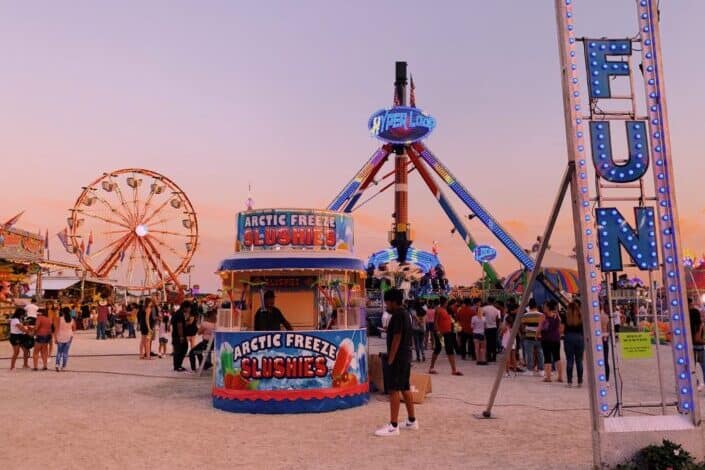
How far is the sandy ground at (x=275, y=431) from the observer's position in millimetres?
6336

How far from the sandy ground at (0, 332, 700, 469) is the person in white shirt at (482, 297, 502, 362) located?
3377 millimetres

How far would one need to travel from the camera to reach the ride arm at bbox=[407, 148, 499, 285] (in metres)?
39.2

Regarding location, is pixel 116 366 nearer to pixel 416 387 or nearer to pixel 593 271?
pixel 416 387

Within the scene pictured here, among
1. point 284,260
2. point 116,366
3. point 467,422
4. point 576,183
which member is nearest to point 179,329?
point 116,366

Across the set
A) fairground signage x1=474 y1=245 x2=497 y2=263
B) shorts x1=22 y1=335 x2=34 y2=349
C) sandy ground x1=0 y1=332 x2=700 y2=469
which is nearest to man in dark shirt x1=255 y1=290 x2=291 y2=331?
sandy ground x1=0 y1=332 x2=700 y2=469

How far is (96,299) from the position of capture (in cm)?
4459

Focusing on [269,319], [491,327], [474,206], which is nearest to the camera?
[269,319]

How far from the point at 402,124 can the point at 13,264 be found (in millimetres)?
22830

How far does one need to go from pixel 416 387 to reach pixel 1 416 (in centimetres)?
612

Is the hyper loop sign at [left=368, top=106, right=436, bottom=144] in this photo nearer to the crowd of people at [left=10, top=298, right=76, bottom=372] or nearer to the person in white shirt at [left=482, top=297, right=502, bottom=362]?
the person in white shirt at [left=482, top=297, right=502, bottom=362]

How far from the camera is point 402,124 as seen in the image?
126ft

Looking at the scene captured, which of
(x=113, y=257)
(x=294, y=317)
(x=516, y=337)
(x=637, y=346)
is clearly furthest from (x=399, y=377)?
(x=113, y=257)

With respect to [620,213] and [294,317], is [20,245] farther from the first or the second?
[620,213]

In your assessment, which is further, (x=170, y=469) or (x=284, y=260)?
(x=284, y=260)
